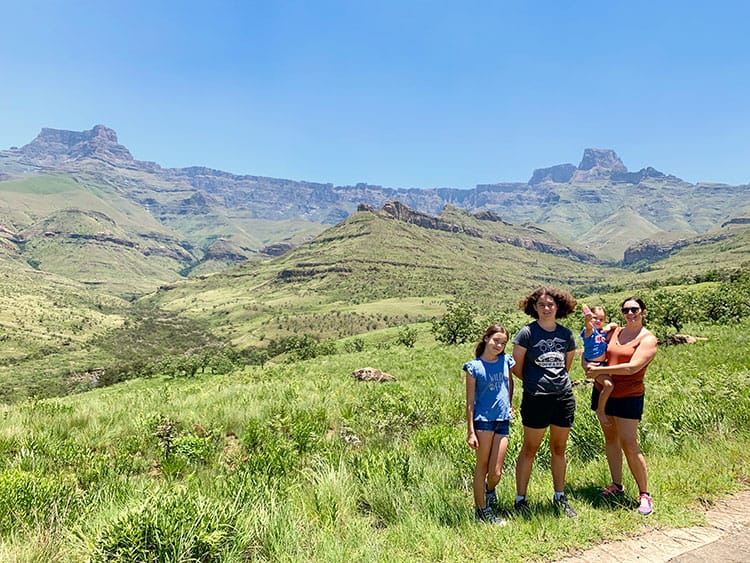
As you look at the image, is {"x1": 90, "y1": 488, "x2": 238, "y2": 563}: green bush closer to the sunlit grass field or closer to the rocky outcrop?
the sunlit grass field

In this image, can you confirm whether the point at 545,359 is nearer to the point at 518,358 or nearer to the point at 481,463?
the point at 518,358

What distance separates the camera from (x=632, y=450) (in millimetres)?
5191

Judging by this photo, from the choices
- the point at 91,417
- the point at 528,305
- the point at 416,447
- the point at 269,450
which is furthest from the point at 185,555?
the point at 91,417

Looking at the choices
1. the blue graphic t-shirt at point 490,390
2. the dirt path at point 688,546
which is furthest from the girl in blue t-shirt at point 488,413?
the dirt path at point 688,546

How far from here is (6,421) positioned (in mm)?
8984

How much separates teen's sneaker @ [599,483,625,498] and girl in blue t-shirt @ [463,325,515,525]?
62.2 inches

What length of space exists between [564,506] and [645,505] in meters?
0.98

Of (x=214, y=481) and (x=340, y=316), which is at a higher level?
(x=214, y=481)

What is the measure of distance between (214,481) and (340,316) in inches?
7250

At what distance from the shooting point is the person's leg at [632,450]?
507cm

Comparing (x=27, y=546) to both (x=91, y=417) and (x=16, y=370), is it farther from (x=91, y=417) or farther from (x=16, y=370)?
(x=16, y=370)

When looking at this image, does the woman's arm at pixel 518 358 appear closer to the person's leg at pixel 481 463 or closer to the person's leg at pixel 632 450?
the person's leg at pixel 481 463

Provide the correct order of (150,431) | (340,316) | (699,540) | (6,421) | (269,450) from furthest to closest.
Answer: (340,316) < (6,421) < (150,431) < (269,450) < (699,540)

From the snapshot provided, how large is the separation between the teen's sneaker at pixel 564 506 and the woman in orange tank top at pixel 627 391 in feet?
2.71
